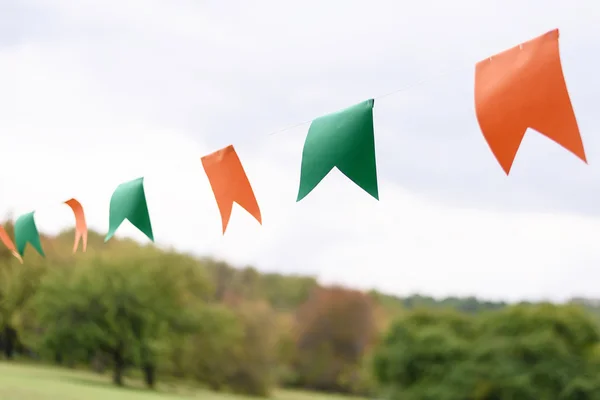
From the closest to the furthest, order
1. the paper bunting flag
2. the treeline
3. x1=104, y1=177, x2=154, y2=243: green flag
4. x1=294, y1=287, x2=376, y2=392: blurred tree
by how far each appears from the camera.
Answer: the paper bunting flag < x1=104, y1=177, x2=154, y2=243: green flag < the treeline < x1=294, y1=287, x2=376, y2=392: blurred tree

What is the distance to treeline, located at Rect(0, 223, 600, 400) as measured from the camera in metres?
33.1

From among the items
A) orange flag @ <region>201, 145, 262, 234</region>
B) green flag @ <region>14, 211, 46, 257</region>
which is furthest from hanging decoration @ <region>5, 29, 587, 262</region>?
green flag @ <region>14, 211, 46, 257</region>

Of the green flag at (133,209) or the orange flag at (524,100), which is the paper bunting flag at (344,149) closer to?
the orange flag at (524,100)

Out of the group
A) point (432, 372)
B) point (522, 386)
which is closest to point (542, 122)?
point (522, 386)

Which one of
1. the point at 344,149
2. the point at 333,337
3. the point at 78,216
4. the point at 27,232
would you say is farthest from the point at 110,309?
the point at 344,149

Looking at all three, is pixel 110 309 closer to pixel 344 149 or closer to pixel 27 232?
pixel 27 232

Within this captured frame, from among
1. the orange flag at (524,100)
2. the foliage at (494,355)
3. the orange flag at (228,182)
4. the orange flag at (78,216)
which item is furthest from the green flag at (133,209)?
the foliage at (494,355)

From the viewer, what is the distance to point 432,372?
4047cm

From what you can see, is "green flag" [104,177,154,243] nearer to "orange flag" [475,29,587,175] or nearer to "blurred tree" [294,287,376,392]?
"orange flag" [475,29,587,175]

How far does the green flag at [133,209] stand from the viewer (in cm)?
448

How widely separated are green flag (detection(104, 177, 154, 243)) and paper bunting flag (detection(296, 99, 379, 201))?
60.5 inches

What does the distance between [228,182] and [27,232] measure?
258 centimetres

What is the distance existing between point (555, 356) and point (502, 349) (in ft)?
8.39

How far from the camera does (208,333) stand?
3809 centimetres
